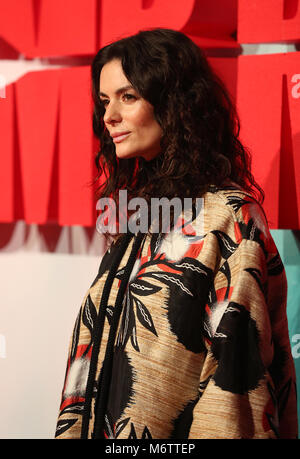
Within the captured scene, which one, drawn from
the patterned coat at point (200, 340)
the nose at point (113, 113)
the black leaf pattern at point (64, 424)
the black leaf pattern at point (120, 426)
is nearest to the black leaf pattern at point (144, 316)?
the patterned coat at point (200, 340)

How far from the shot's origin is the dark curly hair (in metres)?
1.04

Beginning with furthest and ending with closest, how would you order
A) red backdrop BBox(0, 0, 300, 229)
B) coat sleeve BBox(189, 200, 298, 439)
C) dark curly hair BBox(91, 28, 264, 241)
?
red backdrop BBox(0, 0, 300, 229) → dark curly hair BBox(91, 28, 264, 241) → coat sleeve BBox(189, 200, 298, 439)

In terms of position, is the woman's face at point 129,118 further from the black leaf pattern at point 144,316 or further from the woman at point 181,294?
the black leaf pattern at point 144,316

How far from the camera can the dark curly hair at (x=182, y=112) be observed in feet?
3.42

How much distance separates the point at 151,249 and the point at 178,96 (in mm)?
345

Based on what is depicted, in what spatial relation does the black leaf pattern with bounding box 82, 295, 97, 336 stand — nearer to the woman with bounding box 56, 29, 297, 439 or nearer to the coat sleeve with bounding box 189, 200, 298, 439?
the woman with bounding box 56, 29, 297, 439

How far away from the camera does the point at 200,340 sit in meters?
0.91

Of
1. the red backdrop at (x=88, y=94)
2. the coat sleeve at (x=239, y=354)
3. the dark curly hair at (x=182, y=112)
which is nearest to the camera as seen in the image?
the coat sleeve at (x=239, y=354)

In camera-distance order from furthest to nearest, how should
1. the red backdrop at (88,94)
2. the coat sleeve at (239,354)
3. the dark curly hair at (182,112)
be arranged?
the red backdrop at (88,94), the dark curly hair at (182,112), the coat sleeve at (239,354)

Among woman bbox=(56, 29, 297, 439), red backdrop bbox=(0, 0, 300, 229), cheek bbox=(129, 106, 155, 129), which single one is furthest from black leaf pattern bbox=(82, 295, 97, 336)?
red backdrop bbox=(0, 0, 300, 229)

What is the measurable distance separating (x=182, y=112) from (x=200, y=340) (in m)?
0.49

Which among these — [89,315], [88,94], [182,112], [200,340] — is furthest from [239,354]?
[88,94]

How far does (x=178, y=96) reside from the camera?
1076 millimetres
